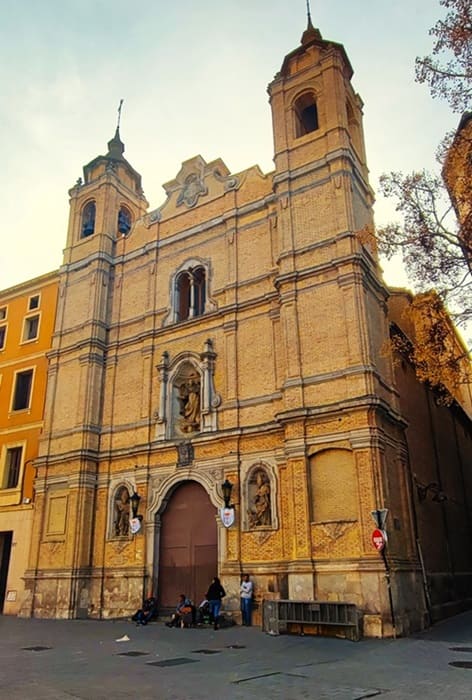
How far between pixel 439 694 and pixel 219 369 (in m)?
14.5

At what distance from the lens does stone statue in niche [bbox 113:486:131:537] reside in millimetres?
21141

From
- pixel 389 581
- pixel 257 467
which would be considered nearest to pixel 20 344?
pixel 257 467

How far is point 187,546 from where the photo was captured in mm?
19656

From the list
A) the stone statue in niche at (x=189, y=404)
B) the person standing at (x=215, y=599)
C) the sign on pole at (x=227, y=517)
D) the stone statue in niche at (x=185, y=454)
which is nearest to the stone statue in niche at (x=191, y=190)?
the stone statue in niche at (x=189, y=404)

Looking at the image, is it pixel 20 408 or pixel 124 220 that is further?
pixel 124 220

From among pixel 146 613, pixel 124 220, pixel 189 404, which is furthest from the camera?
pixel 124 220

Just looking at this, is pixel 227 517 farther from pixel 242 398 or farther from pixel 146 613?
pixel 242 398

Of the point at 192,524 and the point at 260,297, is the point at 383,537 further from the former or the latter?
the point at 260,297

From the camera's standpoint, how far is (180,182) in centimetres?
2602

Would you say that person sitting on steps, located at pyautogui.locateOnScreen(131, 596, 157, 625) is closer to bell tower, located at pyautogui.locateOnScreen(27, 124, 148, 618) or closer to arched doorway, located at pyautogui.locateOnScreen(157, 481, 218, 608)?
arched doorway, located at pyautogui.locateOnScreen(157, 481, 218, 608)

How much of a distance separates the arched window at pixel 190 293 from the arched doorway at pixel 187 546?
275 inches

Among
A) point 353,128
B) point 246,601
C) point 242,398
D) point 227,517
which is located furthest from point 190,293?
point 246,601

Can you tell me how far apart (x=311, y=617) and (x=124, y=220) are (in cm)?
2138

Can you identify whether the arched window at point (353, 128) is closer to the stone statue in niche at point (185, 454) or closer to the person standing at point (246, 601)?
the stone statue in niche at point (185, 454)
